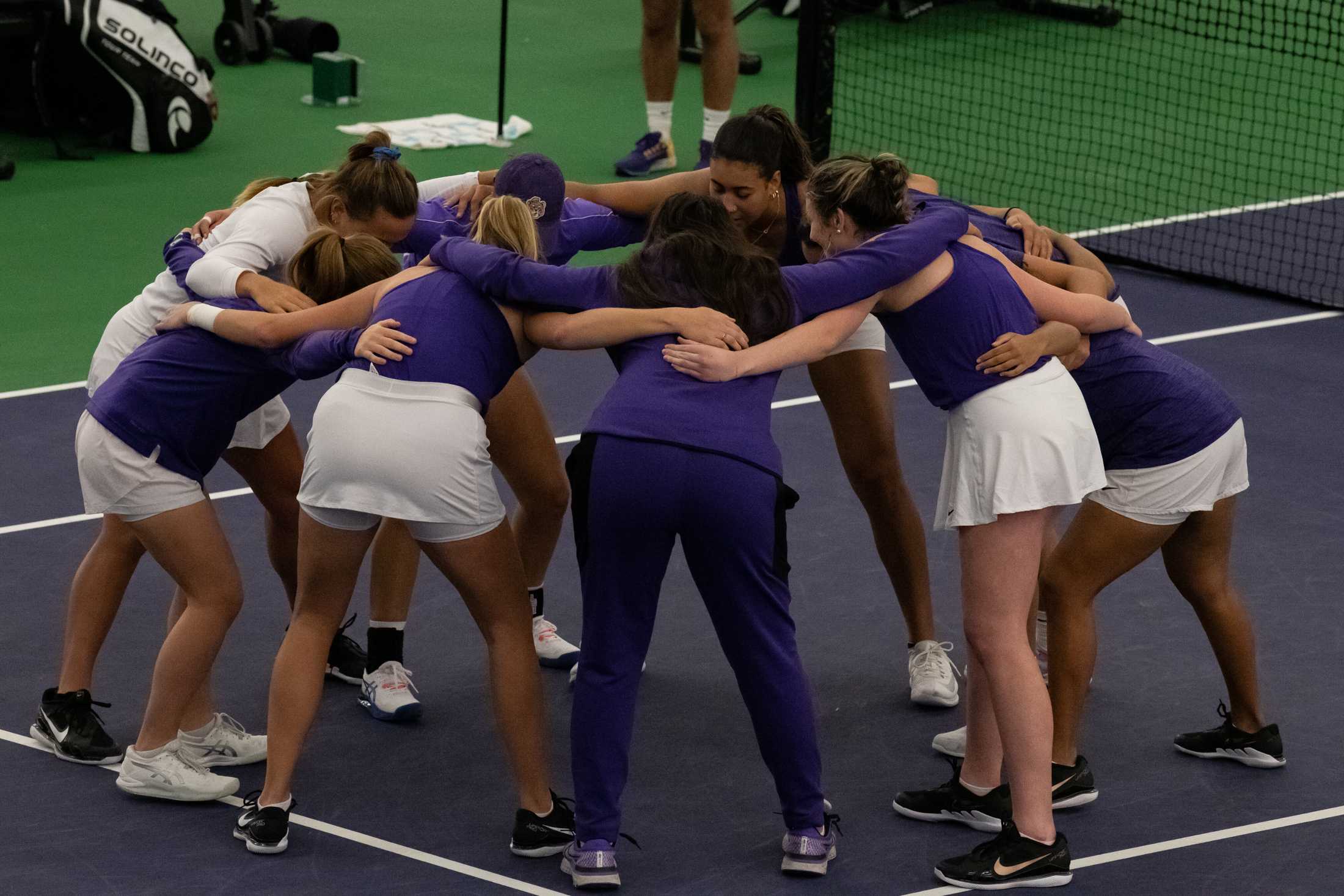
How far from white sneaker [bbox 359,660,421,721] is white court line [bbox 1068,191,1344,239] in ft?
18.5

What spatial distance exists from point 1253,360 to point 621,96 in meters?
5.39

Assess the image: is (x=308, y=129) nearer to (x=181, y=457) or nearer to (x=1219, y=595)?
(x=181, y=457)

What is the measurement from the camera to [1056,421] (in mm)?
4578

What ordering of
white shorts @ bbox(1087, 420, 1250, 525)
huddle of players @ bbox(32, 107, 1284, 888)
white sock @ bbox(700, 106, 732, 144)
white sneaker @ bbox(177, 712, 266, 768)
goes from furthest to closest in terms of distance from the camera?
white sock @ bbox(700, 106, 732, 144) → white sneaker @ bbox(177, 712, 266, 768) → white shorts @ bbox(1087, 420, 1250, 525) → huddle of players @ bbox(32, 107, 1284, 888)

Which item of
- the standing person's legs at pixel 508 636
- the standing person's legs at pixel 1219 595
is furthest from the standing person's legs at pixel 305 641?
the standing person's legs at pixel 1219 595

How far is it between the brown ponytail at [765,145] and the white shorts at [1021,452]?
1.02m

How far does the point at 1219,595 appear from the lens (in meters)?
5.07

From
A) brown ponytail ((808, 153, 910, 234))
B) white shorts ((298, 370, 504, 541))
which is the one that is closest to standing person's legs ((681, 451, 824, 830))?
white shorts ((298, 370, 504, 541))

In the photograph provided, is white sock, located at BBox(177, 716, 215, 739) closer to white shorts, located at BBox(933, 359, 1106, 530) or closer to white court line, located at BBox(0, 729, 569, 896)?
white court line, located at BBox(0, 729, 569, 896)

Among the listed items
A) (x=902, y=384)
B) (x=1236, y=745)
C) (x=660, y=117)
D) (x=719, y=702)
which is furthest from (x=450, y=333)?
(x=660, y=117)

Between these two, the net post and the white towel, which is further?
the white towel

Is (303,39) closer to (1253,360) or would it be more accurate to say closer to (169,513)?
(1253,360)

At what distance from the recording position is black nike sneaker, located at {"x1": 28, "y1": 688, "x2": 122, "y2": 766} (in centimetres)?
512

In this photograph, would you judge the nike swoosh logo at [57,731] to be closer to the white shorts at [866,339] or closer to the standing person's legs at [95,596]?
the standing person's legs at [95,596]
